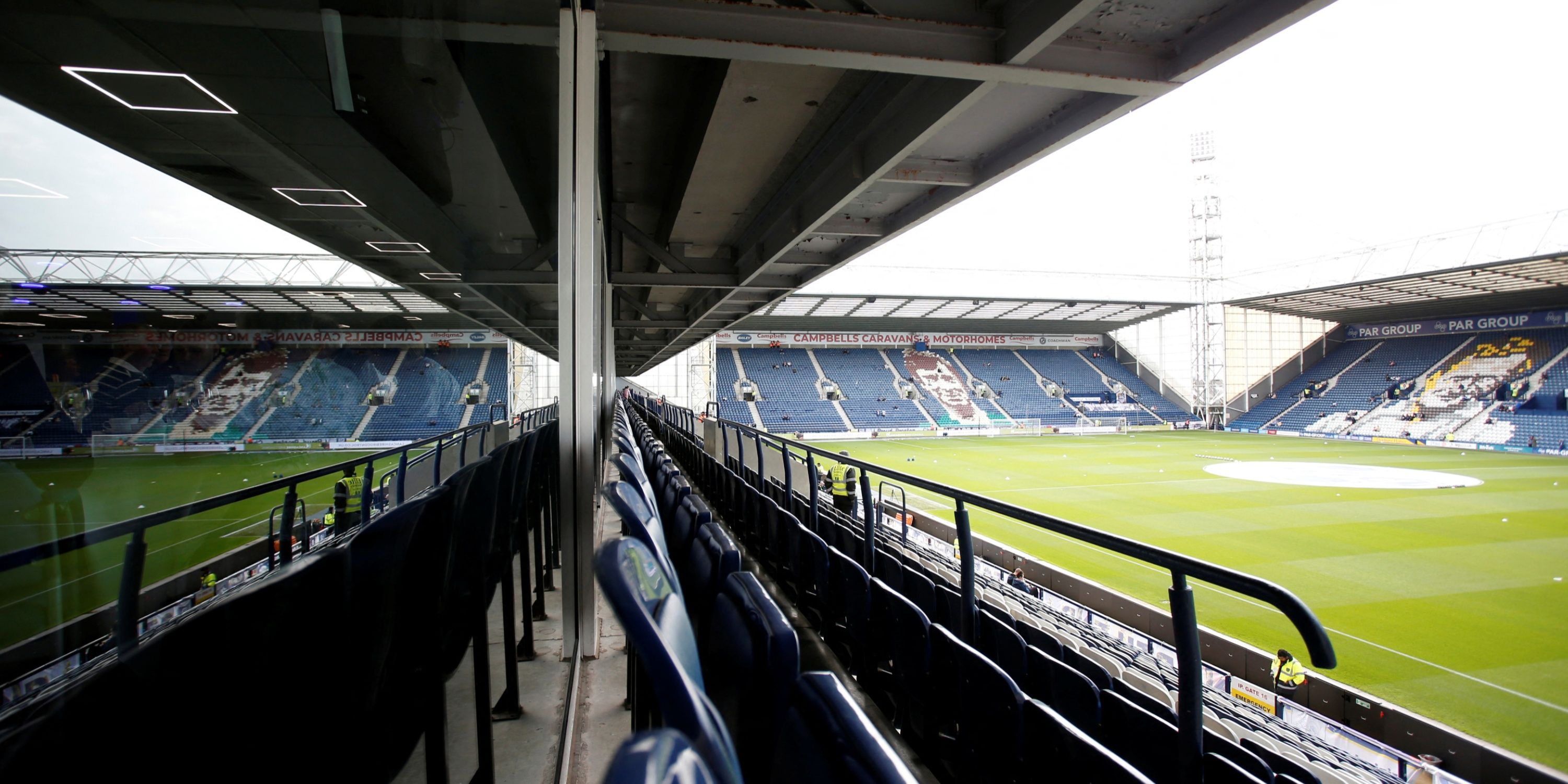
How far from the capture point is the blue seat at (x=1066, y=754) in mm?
1380

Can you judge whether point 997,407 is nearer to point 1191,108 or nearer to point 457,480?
point 1191,108

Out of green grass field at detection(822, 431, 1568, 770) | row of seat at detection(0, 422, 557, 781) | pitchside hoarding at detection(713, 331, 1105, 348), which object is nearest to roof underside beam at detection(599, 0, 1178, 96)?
row of seat at detection(0, 422, 557, 781)

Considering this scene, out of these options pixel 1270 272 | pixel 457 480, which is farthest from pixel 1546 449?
pixel 457 480

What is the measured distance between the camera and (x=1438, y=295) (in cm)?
2895

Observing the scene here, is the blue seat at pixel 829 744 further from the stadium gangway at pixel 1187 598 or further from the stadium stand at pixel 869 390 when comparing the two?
the stadium stand at pixel 869 390

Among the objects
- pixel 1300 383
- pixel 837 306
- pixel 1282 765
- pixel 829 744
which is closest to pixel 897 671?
pixel 1282 765

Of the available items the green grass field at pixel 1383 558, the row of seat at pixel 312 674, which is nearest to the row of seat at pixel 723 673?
the row of seat at pixel 312 674

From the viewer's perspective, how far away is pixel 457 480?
135 centimetres

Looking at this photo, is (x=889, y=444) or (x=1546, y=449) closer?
(x=1546, y=449)

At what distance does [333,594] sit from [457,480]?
25.8 inches

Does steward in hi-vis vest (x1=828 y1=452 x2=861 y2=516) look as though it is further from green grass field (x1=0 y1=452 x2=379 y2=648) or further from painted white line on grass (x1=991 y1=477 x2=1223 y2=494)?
painted white line on grass (x1=991 y1=477 x2=1223 y2=494)

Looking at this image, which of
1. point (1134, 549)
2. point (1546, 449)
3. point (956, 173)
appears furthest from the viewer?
point (1546, 449)

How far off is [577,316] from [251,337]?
1.60 m

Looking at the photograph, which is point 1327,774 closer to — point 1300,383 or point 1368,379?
point 1368,379
